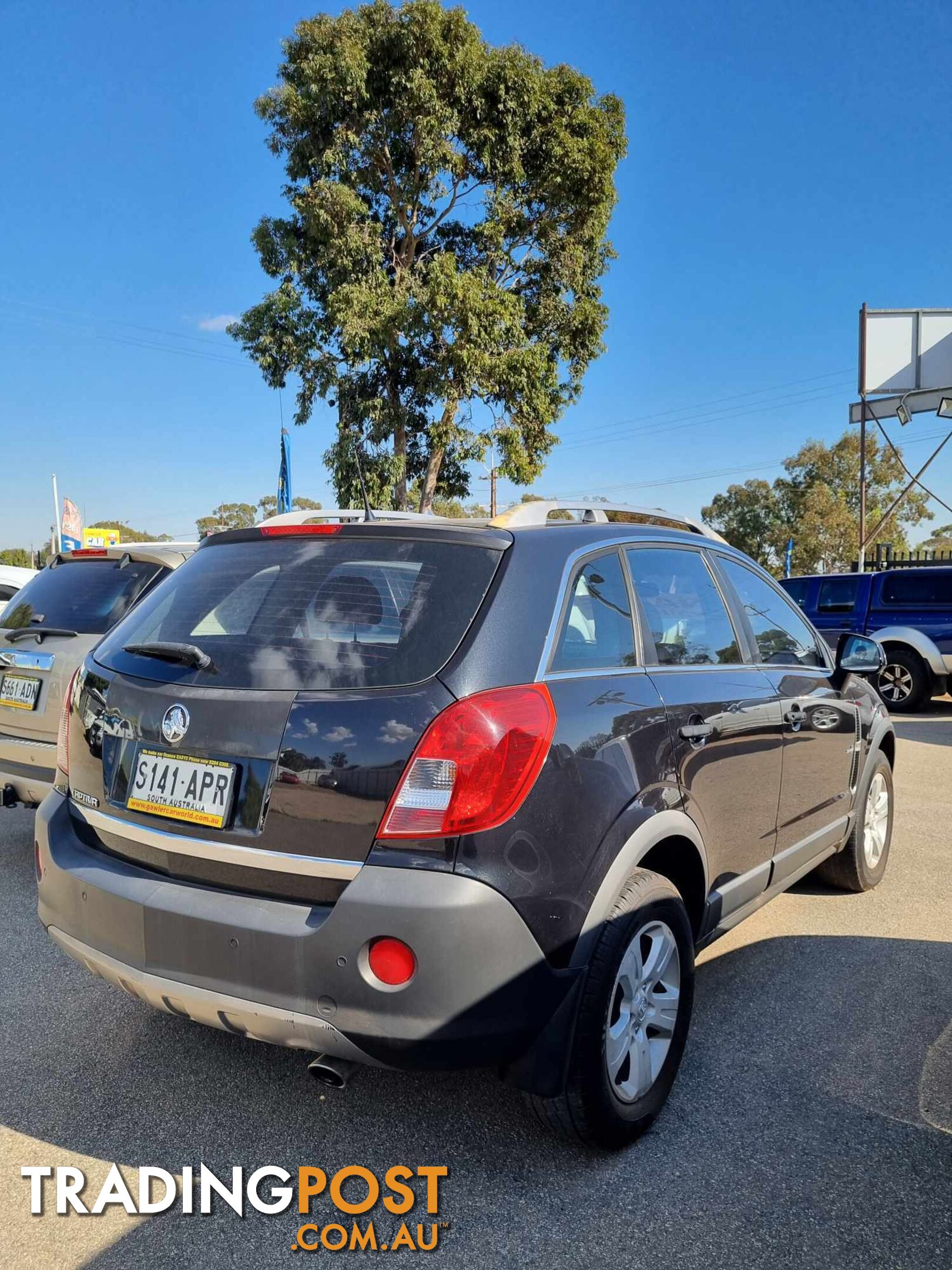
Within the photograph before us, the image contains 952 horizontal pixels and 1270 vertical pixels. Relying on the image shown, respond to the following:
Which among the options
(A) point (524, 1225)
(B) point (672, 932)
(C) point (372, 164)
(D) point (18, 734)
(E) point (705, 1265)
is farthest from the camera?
(C) point (372, 164)

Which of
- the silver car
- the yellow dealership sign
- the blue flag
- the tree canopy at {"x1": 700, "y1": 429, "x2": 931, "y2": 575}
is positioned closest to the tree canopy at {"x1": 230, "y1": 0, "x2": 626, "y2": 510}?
the blue flag

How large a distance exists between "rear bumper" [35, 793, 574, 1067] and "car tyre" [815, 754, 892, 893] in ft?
9.26

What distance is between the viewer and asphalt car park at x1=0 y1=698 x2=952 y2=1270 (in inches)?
85.4

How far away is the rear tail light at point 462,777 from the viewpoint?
211 centimetres

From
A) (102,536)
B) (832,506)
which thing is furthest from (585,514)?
(102,536)

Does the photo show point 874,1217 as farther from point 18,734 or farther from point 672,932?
point 18,734

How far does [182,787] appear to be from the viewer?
2.41 metres

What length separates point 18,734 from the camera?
489cm

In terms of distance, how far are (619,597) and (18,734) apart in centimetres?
359

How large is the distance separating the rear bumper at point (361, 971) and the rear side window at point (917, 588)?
11668 millimetres

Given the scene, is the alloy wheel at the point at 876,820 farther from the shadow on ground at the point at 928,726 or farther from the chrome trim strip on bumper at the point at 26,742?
the shadow on ground at the point at 928,726

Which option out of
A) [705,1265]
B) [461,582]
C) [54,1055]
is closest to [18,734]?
[54,1055]

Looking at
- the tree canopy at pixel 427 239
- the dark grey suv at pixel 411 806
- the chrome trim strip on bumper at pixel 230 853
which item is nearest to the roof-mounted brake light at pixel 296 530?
the dark grey suv at pixel 411 806

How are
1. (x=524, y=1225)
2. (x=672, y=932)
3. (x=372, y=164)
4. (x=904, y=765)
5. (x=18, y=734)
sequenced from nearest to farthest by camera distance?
(x=524, y=1225), (x=672, y=932), (x=18, y=734), (x=904, y=765), (x=372, y=164)
